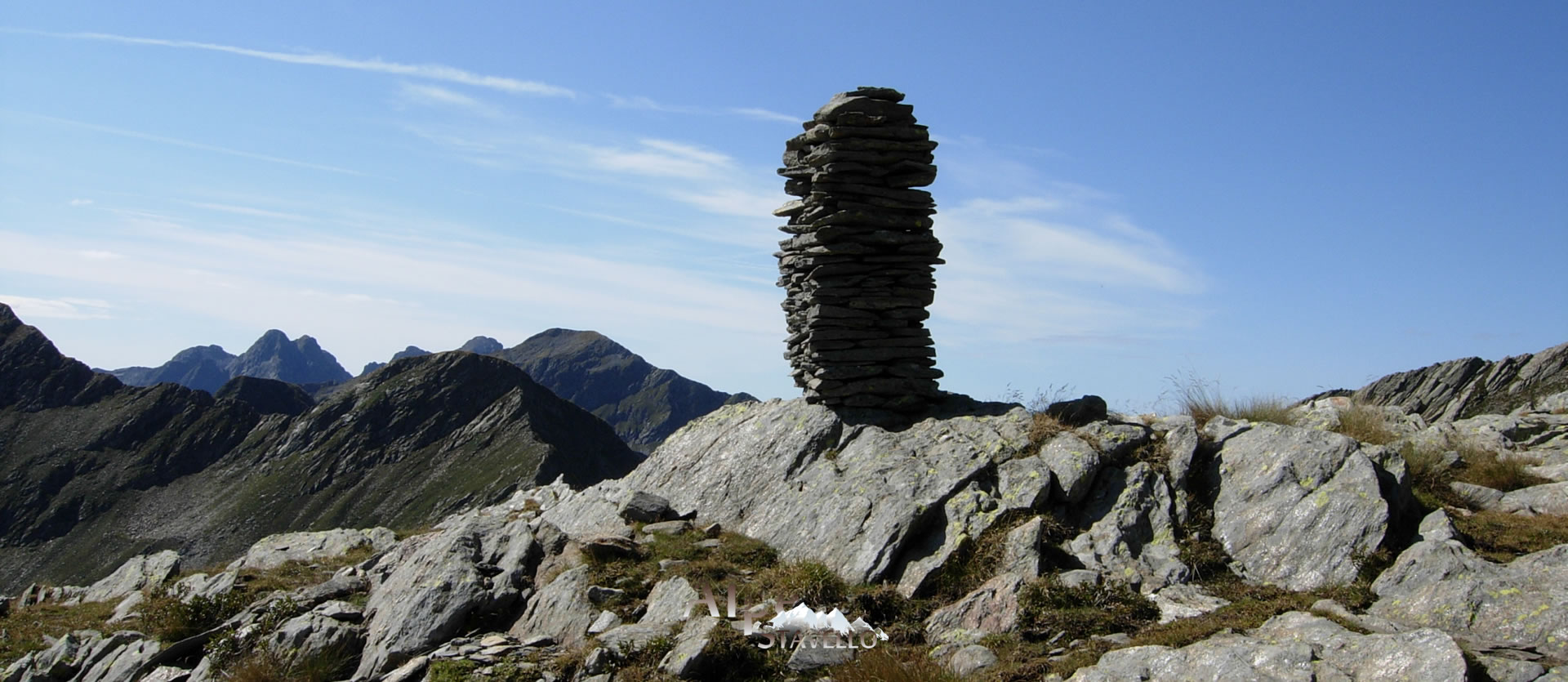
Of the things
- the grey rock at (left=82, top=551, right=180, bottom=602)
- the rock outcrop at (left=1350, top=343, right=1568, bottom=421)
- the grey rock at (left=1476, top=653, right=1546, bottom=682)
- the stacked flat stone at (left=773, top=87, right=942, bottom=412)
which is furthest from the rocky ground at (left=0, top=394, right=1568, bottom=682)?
Answer: the rock outcrop at (left=1350, top=343, right=1568, bottom=421)

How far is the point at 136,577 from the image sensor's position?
80.4 feet

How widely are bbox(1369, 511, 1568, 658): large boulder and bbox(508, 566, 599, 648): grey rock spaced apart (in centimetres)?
980

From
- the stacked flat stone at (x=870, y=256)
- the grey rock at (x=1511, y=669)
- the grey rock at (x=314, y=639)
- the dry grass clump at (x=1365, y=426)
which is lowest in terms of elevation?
the grey rock at (x=314, y=639)

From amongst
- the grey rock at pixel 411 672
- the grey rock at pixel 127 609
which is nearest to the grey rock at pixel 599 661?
the grey rock at pixel 411 672

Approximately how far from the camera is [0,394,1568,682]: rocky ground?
34.7ft

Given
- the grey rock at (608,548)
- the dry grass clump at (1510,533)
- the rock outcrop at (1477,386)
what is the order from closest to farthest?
the dry grass clump at (1510,533) < the grey rock at (608,548) < the rock outcrop at (1477,386)

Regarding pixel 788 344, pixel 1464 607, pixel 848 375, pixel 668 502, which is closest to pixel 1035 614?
pixel 1464 607

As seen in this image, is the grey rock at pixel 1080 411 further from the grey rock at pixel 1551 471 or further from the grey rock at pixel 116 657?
the grey rock at pixel 116 657

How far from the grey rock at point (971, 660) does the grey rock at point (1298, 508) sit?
410 cm

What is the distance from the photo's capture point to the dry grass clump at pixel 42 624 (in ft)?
63.6

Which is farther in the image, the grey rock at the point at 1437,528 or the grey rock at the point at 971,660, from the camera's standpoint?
the grey rock at the point at 1437,528

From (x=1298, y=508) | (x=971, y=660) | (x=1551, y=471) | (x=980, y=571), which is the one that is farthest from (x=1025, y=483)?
(x=1551, y=471)

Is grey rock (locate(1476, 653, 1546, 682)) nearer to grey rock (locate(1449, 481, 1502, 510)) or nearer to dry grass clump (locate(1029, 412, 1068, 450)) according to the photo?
grey rock (locate(1449, 481, 1502, 510))

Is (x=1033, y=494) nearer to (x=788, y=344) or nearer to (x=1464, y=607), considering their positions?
(x=1464, y=607)
